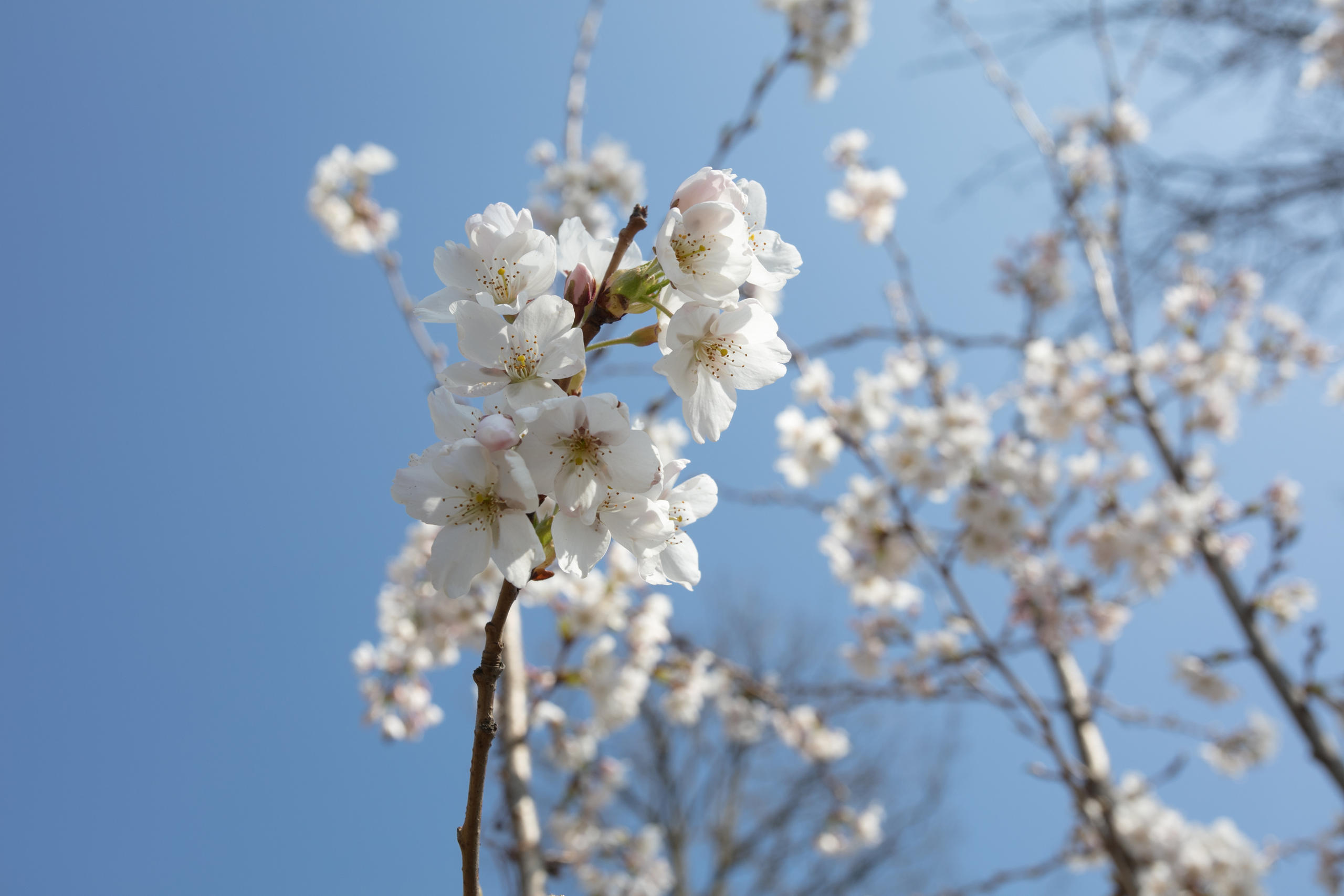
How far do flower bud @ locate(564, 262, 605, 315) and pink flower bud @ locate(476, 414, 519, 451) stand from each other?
160mm

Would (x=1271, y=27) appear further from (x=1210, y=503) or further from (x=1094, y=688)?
(x=1094, y=688)

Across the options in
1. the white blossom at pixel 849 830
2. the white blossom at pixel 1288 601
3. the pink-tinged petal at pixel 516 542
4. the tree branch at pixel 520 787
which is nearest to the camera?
the pink-tinged petal at pixel 516 542

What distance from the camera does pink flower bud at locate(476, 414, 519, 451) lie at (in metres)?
0.62

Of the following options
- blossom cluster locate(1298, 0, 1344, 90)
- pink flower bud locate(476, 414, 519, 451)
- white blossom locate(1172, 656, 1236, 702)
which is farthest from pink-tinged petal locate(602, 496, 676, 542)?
blossom cluster locate(1298, 0, 1344, 90)

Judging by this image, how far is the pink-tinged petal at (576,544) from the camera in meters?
0.65

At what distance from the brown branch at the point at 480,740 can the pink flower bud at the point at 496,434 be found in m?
0.13

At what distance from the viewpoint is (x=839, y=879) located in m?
8.27

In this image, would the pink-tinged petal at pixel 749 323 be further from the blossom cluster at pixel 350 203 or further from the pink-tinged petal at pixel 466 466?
the blossom cluster at pixel 350 203

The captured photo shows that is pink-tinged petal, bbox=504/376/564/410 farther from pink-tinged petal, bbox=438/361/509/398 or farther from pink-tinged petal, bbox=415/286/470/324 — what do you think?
pink-tinged petal, bbox=415/286/470/324

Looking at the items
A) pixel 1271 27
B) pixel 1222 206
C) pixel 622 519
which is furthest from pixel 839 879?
pixel 622 519

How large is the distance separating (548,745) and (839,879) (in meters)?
6.66

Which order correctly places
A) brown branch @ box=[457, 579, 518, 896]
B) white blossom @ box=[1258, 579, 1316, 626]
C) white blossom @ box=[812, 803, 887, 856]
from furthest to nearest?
1. white blossom @ box=[812, 803, 887, 856]
2. white blossom @ box=[1258, 579, 1316, 626]
3. brown branch @ box=[457, 579, 518, 896]

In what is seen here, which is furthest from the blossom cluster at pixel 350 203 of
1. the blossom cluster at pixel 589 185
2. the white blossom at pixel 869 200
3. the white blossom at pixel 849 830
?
the white blossom at pixel 849 830

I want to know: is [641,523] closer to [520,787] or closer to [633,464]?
[633,464]
